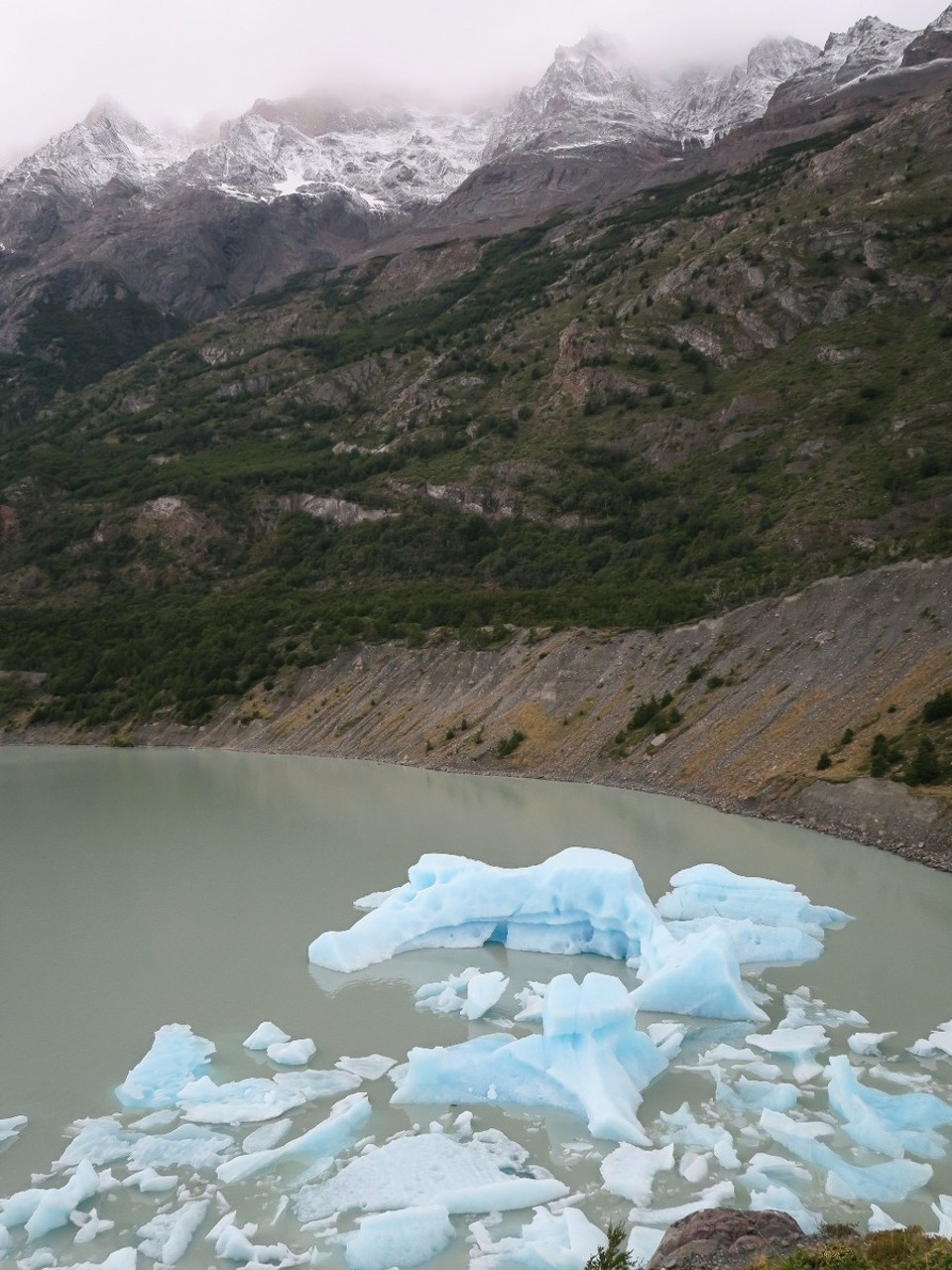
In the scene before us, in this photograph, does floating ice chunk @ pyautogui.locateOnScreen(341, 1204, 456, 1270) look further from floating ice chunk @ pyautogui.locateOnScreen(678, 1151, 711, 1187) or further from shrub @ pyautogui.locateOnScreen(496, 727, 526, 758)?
shrub @ pyautogui.locateOnScreen(496, 727, 526, 758)

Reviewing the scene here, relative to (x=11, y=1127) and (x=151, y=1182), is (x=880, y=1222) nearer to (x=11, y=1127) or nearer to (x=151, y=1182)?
(x=151, y=1182)

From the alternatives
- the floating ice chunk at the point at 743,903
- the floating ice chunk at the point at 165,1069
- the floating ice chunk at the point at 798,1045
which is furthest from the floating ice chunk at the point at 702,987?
the floating ice chunk at the point at 165,1069

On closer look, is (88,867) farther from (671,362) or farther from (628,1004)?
(671,362)

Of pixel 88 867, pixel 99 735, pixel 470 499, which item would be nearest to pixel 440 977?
pixel 88 867

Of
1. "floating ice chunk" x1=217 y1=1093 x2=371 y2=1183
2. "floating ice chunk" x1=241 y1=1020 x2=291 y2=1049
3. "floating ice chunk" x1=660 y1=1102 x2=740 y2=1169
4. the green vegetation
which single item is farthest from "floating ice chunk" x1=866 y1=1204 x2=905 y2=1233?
the green vegetation

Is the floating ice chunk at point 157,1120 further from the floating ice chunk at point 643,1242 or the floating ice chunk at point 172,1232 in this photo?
the floating ice chunk at point 643,1242

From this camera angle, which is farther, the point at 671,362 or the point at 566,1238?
the point at 671,362
